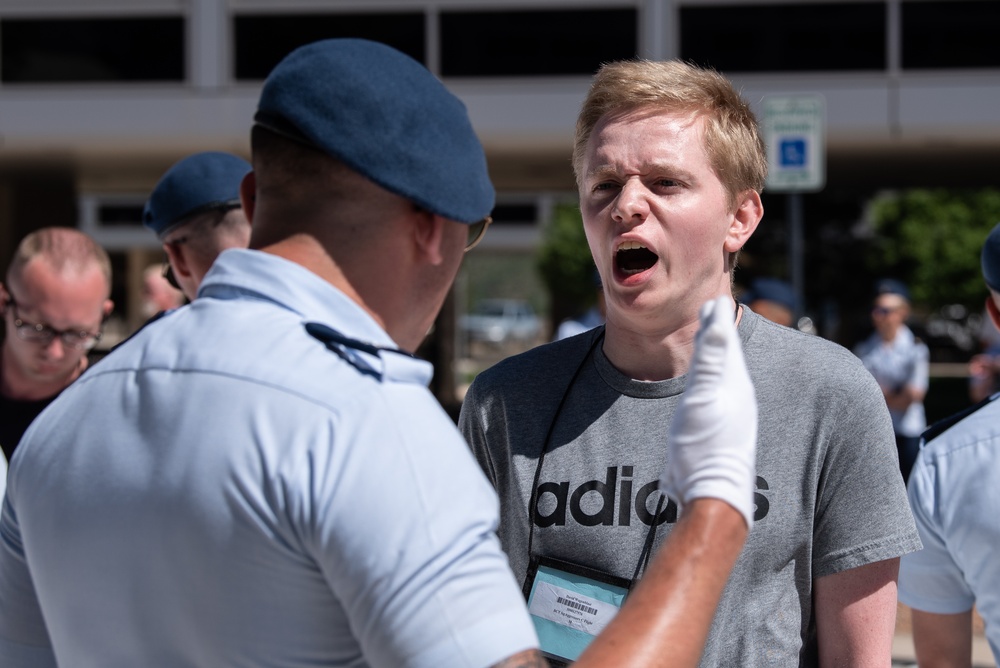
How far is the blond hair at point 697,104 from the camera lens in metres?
2.21

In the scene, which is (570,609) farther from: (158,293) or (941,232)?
(941,232)

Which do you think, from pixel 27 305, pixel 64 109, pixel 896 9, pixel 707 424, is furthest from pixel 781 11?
pixel 707 424

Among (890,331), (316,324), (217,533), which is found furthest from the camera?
(890,331)

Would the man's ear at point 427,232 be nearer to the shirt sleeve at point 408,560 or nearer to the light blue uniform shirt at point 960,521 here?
the shirt sleeve at point 408,560

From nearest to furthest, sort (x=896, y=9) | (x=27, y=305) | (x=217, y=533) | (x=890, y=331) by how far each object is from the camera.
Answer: (x=217, y=533) → (x=27, y=305) → (x=890, y=331) → (x=896, y=9)

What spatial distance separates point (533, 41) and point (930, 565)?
13660 mm

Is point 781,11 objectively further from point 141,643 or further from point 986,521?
point 141,643

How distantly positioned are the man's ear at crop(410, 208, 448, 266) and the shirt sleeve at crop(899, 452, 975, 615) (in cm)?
165

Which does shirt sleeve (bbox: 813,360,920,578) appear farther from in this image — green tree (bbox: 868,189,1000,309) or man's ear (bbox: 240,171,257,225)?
green tree (bbox: 868,189,1000,309)

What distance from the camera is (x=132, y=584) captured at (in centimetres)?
131

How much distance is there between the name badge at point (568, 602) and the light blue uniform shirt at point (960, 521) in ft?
2.99

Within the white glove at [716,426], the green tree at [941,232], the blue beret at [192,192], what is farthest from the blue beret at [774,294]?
the green tree at [941,232]

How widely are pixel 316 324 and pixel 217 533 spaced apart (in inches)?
10.8

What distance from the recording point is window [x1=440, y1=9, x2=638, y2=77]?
15.5m
